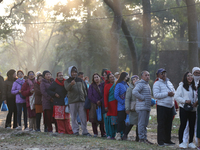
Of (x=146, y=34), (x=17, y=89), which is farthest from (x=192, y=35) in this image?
(x=17, y=89)

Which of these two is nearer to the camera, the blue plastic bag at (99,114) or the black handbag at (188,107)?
the black handbag at (188,107)

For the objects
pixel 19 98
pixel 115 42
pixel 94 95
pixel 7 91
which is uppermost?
pixel 115 42

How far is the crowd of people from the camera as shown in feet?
26.8

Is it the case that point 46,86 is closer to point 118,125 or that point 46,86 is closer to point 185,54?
point 118,125

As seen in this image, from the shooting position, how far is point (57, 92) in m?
10.1

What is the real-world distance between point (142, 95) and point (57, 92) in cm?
310

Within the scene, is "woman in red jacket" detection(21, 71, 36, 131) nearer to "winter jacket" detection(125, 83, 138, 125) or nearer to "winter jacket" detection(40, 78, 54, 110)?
"winter jacket" detection(40, 78, 54, 110)

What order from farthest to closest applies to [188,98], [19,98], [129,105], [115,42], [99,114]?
1. [115,42]
2. [19,98]
3. [99,114]
4. [129,105]
5. [188,98]

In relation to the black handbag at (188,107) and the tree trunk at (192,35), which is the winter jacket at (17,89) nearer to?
the black handbag at (188,107)

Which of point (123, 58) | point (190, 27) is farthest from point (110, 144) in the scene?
point (123, 58)

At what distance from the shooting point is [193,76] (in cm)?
838

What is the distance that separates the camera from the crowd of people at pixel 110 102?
26.8 ft

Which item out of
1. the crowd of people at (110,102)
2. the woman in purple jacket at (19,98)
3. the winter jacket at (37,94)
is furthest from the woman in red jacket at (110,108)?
the woman in purple jacket at (19,98)

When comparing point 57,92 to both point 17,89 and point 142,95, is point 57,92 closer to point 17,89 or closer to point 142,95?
point 17,89
